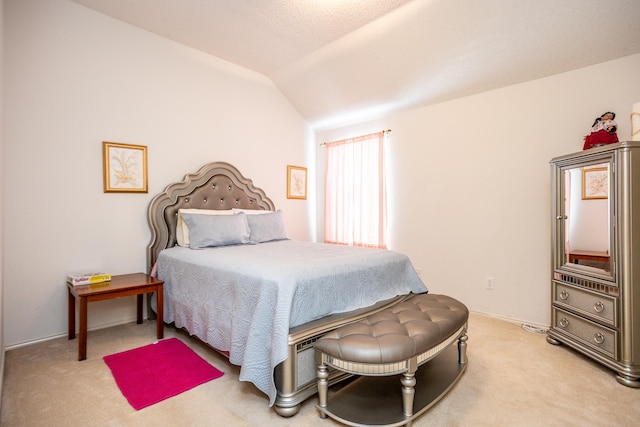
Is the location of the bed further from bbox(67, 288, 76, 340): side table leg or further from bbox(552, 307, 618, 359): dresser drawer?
bbox(552, 307, 618, 359): dresser drawer

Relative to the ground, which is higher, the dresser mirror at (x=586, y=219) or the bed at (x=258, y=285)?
the dresser mirror at (x=586, y=219)

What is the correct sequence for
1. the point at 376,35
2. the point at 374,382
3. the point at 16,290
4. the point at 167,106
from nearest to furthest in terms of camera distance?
1. the point at 374,382
2. the point at 16,290
3. the point at 376,35
4. the point at 167,106

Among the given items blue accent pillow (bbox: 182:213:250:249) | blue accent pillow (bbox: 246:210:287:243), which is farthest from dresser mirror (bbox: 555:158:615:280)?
blue accent pillow (bbox: 182:213:250:249)

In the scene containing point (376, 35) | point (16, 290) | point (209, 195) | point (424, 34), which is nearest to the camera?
point (16, 290)

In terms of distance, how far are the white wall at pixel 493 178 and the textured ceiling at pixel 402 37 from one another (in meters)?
0.19

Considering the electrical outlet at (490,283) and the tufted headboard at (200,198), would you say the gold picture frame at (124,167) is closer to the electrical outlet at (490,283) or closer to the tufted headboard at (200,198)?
the tufted headboard at (200,198)

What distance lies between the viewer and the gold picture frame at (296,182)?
4.64 meters

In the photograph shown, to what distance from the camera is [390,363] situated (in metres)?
1.53

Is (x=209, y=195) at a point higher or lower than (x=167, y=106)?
lower

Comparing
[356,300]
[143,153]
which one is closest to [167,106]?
[143,153]

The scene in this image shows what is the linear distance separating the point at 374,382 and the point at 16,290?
2844 mm

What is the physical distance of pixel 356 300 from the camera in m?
2.16

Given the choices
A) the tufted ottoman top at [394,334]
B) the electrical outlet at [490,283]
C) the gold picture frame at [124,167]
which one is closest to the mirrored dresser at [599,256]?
the electrical outlet at [490,283]

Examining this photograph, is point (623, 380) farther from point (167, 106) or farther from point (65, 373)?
point (167, 106)
